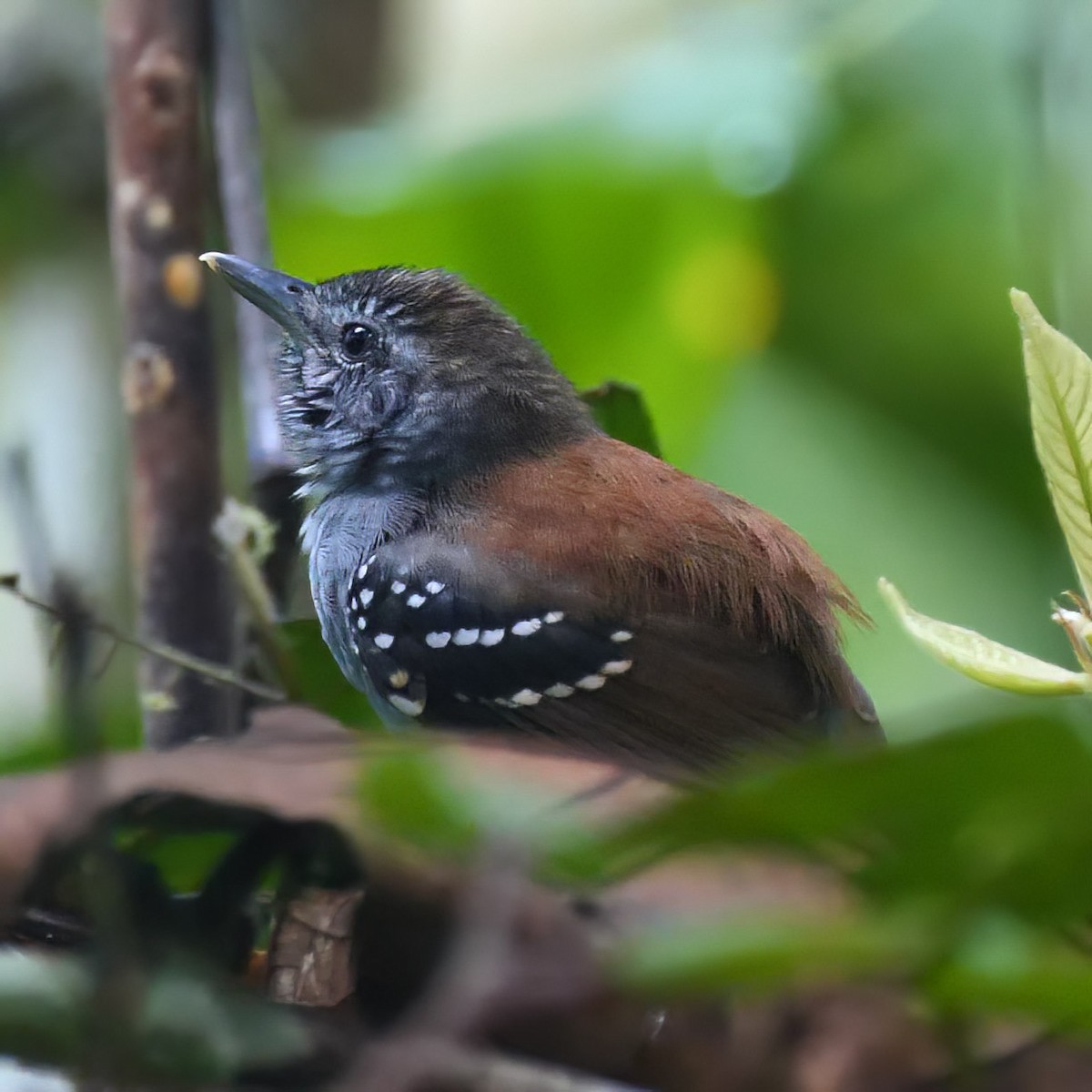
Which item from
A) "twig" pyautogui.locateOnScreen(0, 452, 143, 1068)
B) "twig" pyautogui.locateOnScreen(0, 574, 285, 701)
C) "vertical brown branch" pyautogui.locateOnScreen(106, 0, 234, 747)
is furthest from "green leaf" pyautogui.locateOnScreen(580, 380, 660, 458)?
"twig" pyautogui.locateOnScreen(0, 452, 143, 1068)

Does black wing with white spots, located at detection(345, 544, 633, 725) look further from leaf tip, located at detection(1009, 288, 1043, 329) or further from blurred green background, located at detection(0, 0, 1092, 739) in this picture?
blurred green background, located at detection(0, 0, 1092, 739)

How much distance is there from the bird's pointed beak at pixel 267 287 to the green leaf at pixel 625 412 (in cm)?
48

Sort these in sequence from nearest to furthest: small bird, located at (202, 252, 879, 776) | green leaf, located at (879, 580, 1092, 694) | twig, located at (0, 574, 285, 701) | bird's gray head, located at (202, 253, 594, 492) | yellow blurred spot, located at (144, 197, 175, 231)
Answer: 1. green leaf, located at (879, 580, 1092, 694)
2. twig, located at (0, 574, 285, 701)
3. small bird, located at (202, 252, 879, 776)
4. yellow blurred spot, located at (144, 197, 175, 231)
5. bird's gray head, located at (202, 253, 594, 492)

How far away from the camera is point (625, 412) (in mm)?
2158

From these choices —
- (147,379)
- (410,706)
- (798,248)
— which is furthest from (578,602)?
(798,248)

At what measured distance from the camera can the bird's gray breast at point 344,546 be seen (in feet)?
6.31

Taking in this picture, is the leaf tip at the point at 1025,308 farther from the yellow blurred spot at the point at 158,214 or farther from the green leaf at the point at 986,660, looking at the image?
the yellow blurred spot at the point at 158,214

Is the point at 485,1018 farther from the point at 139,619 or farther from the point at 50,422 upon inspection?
the point at 50,422

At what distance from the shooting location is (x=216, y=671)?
5.13ft

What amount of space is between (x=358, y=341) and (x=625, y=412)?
46 cm

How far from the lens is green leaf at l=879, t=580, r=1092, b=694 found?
3.21ft

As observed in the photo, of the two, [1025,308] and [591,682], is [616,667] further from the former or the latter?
[1025,308]

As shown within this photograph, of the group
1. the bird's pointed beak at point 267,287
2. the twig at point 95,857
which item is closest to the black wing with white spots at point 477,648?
the bird's pointed beak at point 267,287

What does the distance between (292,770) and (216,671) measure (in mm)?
897
